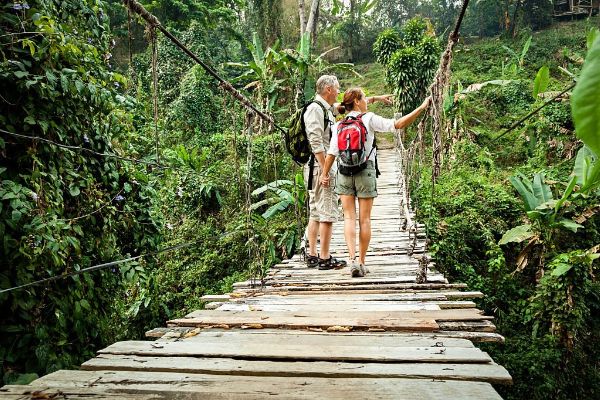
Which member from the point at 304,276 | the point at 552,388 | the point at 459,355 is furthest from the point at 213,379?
the point at 552,388

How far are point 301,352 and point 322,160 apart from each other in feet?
6.21

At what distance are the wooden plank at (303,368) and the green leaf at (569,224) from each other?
4193mm

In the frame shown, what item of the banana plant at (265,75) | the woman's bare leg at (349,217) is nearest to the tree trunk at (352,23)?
the banana plant at (265,75)

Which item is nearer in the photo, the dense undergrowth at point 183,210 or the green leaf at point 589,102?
the green leaf at point 589,102

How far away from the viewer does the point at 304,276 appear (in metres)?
3.27

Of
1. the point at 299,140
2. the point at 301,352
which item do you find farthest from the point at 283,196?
the point at 301,352

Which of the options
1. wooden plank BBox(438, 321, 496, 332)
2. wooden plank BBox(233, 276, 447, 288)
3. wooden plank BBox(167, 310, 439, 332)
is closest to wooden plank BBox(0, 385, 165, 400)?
wooden plank BBox(167, 310, 439, 332)

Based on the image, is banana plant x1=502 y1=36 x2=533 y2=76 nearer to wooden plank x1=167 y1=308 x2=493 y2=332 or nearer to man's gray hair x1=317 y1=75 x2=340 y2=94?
man's gray hair x1=317 y1=75 x2=340 y2=94

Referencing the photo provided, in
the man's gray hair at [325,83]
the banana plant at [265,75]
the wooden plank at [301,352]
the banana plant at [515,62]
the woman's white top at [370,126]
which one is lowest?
the wooden plank at [301,352]

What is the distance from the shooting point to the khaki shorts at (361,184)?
2961mm

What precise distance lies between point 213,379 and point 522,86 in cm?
1264

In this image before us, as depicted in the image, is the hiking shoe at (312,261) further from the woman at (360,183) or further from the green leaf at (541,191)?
the green leaf at (541,191)

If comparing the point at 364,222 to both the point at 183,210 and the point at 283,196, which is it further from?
the point at 183,210

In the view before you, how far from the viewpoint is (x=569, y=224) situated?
4793mm
